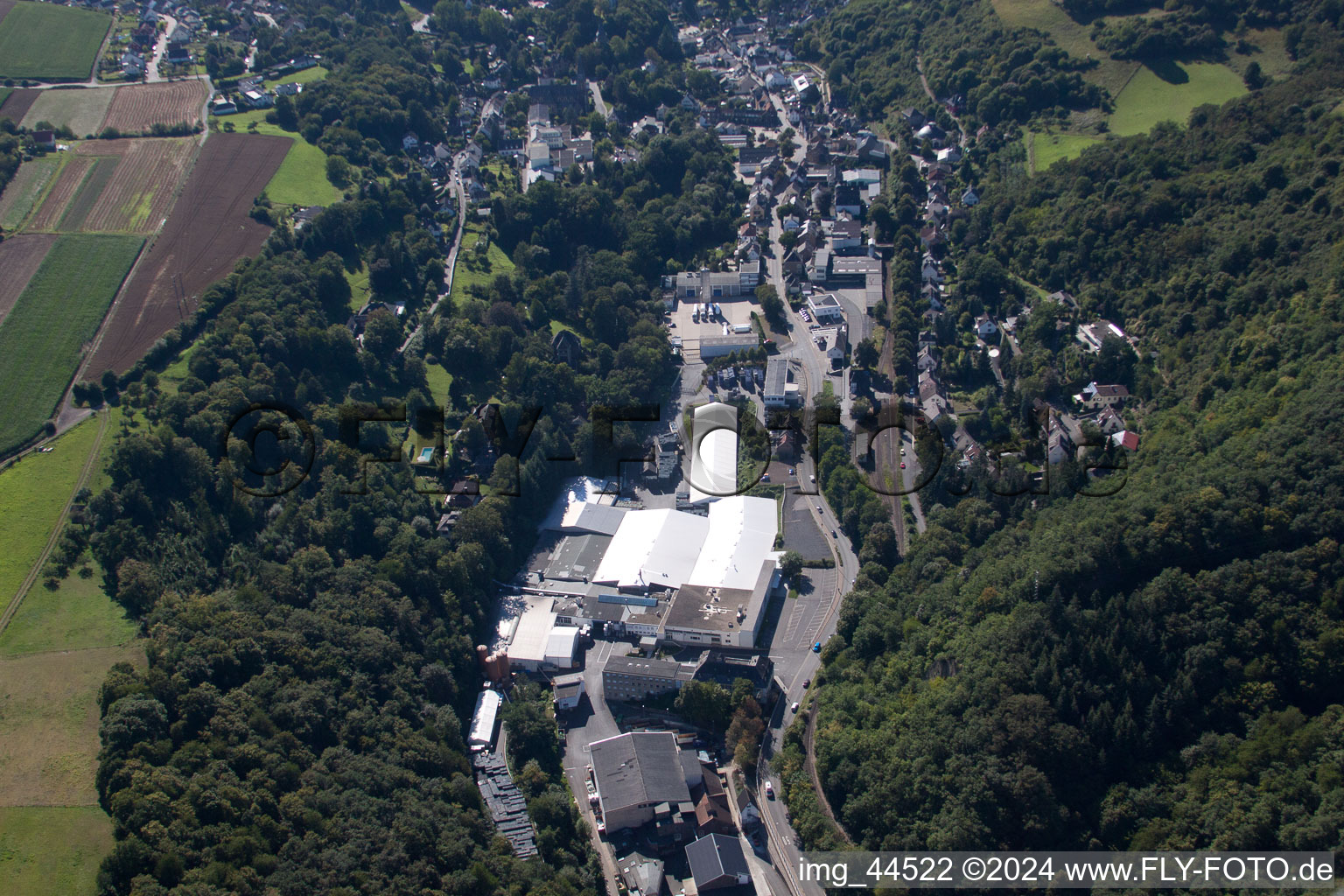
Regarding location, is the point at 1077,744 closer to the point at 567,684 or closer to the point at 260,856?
the point at 567,684

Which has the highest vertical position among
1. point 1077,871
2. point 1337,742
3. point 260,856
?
point 1337,742

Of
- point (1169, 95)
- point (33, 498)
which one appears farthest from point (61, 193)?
point (1169, 95)

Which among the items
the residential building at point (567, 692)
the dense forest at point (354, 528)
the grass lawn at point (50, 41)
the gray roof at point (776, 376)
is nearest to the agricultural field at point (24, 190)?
the grass lawn at point (50, 41)

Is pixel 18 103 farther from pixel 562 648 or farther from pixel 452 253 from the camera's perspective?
pixel 562 648

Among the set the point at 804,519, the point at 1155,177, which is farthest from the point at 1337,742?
the point at 1155,177

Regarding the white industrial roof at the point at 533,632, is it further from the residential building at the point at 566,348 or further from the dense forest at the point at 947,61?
the dense forest at the point at 947,61

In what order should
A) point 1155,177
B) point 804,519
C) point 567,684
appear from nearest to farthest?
point 567,684 < point 804,519 < point 1155,177

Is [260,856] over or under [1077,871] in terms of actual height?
over

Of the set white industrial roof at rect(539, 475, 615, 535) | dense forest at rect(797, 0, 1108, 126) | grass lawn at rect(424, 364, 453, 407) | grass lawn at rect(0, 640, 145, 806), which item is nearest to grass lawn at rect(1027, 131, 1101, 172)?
dense forest at rect(797, 0, 1108, 126)
